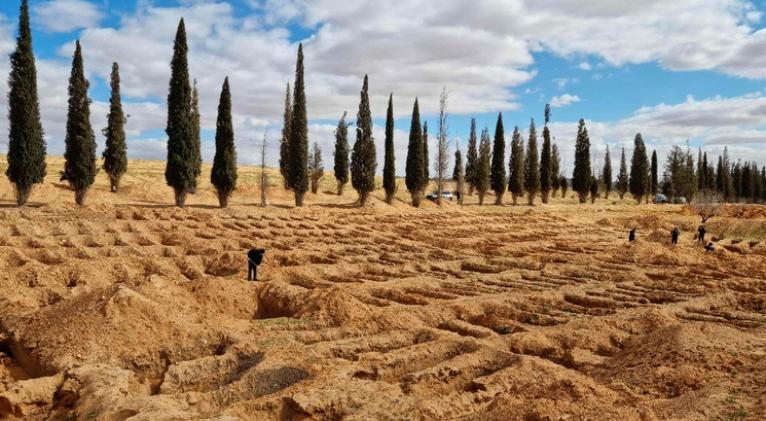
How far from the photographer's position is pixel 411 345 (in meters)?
10.2

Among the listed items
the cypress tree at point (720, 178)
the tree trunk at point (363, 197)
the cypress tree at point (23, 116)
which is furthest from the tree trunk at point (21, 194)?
the cypress tree at point (720, 178)

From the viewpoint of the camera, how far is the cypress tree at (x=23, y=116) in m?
30.1

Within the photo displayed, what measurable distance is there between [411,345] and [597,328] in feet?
12.6

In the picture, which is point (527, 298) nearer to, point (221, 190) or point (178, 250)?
point (178, 250)

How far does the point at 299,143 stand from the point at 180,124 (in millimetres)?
8685

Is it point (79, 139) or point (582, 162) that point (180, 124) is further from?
point (582, 162)

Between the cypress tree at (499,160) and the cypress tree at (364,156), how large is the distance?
51.2ft

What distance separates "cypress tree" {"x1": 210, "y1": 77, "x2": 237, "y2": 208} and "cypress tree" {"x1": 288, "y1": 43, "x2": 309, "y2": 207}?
14.4 feet

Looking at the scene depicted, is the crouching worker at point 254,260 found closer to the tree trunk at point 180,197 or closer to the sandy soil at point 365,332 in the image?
the sandy soil at point 365,332

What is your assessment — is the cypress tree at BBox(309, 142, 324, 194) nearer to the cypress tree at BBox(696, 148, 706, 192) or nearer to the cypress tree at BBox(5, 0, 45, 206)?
the cypress tree at BBox(5, 0, 45, 206)

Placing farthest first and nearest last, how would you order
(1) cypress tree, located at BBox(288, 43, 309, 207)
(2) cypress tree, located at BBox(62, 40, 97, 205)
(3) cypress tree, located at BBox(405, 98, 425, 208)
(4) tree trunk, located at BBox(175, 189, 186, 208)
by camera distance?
(3) cypress tree, located at BBox(405, 98, 425, 208) → (1) cypress tree, located at BBox(288, 43, 309, 207) → (4) tree trunk, located at BBox(175, 189, 186, 208) → (2) cypress tree, located at BBox(62, 40, 97, 205)

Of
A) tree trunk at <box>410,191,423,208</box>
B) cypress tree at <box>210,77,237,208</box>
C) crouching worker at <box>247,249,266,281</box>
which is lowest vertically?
crouching worker at <box>247,249,266,281</box>

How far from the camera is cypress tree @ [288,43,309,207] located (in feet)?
127

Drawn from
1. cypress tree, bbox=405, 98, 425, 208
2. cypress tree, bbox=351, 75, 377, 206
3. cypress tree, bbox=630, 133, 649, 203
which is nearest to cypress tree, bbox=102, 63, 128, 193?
cypress tree, bbox=351, 75, 377, 206
